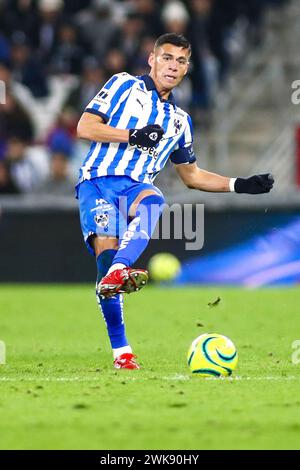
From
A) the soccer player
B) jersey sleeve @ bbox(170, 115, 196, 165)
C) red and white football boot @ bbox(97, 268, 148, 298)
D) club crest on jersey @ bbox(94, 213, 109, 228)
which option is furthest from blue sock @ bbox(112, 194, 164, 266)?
jersey sleeve @ bbox(170, 115, 196, 165)

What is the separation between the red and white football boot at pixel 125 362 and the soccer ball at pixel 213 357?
1.86 ft

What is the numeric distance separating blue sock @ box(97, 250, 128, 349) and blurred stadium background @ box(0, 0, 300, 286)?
311 inches

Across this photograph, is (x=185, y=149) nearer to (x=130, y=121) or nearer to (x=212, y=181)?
(x=212, y=181)

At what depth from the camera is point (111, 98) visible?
8.08 m

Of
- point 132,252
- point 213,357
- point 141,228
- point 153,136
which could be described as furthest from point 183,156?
point 213,357

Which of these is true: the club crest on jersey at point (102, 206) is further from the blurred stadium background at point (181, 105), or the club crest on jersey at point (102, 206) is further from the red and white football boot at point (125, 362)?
the blurred stadium background at point (181, 105)

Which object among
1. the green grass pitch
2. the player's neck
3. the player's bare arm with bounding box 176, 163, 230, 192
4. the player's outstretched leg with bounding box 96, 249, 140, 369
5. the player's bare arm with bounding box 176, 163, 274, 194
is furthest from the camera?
the player's bare arm with bounding box 176, 163, 230, 192

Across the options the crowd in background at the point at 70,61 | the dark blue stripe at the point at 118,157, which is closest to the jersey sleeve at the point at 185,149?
the dark blue stripe at the point at 118,157

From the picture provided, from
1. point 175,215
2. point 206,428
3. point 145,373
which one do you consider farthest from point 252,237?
point 206,428

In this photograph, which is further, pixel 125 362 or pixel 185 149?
pixel 185 149

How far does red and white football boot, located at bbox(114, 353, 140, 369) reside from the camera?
26.2 ft

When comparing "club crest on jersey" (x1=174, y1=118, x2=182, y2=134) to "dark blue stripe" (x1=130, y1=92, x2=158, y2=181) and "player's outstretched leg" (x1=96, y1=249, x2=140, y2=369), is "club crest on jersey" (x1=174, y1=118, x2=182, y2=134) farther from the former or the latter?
"player's outstretched leg" (x1=96, y1=249, x2=140, y2=369)

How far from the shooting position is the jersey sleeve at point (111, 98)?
8.02 metres

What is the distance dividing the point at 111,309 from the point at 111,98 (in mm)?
1429
